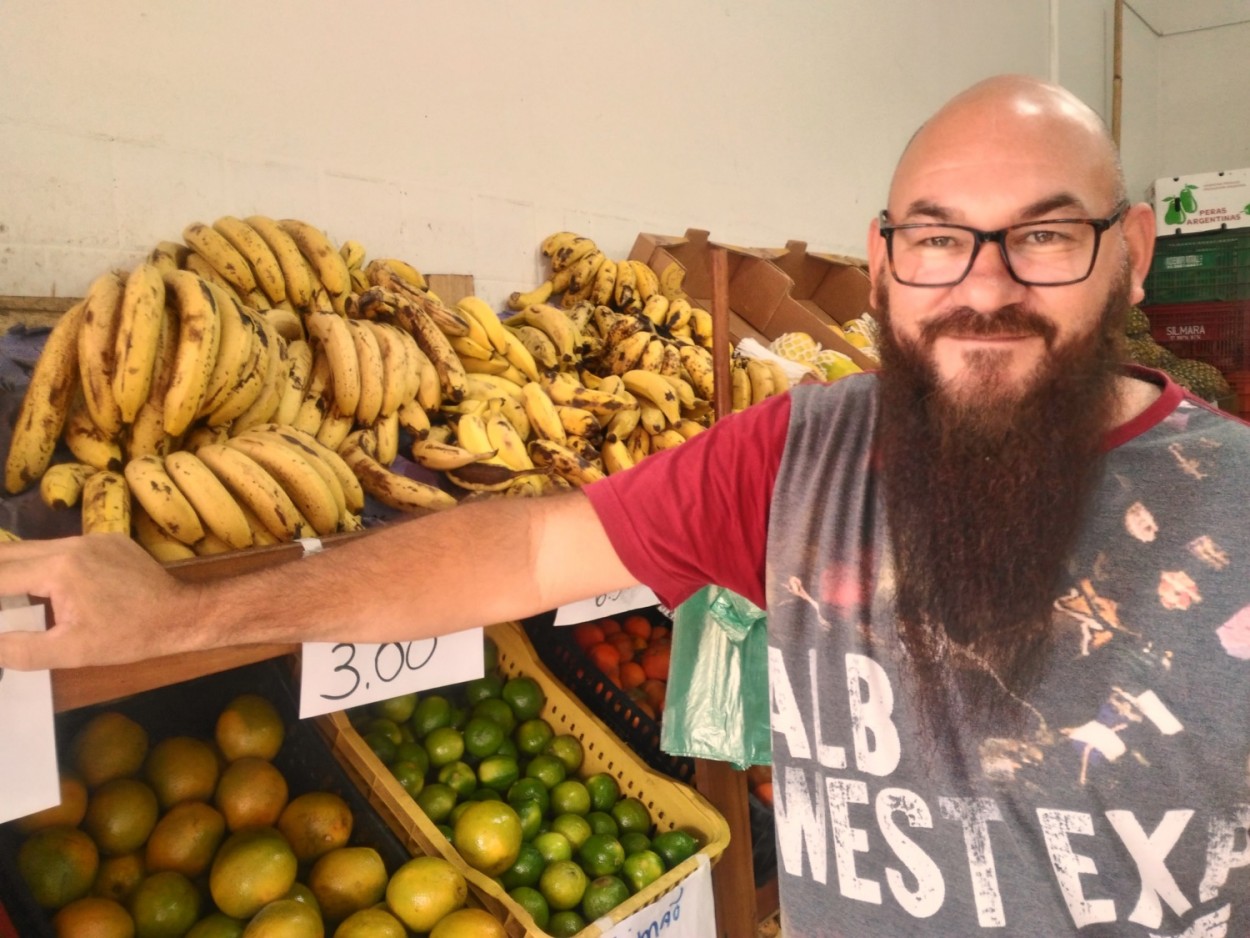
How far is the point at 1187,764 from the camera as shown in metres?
0.81

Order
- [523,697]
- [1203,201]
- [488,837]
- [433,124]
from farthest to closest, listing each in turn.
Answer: [1203,201] < [433,124] < [523,697] < [488,837]

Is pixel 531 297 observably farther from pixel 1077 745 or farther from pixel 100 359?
pixel 1077 745

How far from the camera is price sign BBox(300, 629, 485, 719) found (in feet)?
3.15

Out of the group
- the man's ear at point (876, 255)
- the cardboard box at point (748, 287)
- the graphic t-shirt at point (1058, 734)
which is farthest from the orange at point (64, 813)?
the cardboard box at point (748, 287)

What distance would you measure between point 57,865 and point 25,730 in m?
0.41

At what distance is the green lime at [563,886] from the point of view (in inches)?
49.9

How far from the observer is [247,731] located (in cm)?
124

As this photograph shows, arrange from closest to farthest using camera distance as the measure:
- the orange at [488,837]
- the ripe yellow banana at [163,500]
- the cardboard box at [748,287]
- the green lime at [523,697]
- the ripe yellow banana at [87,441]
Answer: the ripe yellow banana at [163,500] < the ripe yellow banana at [87,441] < the orange at [488,837] < the green lime at [523,697] < the cardboard box at [748,287]

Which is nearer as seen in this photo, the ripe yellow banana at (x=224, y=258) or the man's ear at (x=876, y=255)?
the man's ear at (x=876, y=255)

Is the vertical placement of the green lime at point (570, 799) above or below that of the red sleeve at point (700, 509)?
below

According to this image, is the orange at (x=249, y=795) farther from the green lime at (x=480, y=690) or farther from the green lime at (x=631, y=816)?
the green lime at (x=631, y=816)

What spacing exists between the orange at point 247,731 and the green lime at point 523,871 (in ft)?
1.37

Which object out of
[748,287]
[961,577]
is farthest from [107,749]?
[748,287]

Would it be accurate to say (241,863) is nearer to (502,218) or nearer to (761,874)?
(761,874)
